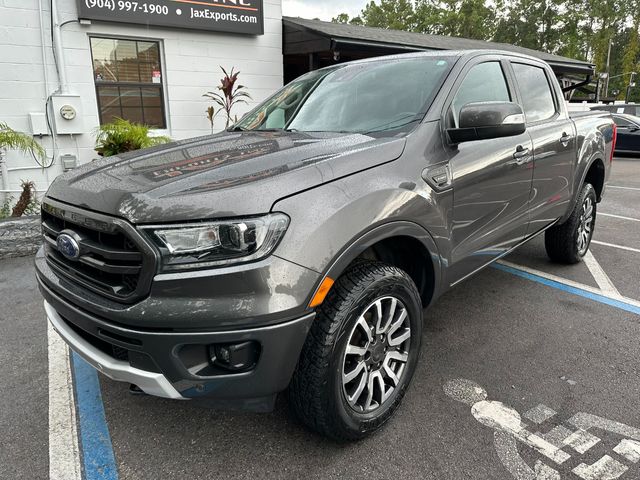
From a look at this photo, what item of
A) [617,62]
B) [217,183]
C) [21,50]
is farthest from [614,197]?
[617,62]

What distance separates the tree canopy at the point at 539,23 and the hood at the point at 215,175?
162ft

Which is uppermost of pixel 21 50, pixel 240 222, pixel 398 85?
pixel 21 50

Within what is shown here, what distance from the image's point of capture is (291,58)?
10.7m

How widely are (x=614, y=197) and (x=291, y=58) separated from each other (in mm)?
7108

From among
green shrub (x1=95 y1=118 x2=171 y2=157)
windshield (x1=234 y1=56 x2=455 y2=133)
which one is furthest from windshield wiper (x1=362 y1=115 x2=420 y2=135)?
green shrub (x1=95 y1=118 x2=171 y2=157)

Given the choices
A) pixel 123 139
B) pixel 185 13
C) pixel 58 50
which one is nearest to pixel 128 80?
pixel 58 50

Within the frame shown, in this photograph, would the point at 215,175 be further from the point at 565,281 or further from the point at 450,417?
the point at 565,281

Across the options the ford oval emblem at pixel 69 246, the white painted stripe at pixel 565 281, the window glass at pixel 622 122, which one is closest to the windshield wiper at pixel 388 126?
the ford oval emblem at pixel 69 246

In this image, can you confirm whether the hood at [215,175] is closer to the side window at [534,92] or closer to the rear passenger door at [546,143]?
the rear passenger door at [546,143]

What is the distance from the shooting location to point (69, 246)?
202 centimetres

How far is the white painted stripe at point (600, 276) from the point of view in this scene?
4.07 m

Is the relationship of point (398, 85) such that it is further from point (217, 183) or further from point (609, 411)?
point (609, 411)

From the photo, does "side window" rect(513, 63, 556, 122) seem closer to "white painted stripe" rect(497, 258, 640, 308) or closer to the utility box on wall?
"white painted stripe" rect(497, 258, 640, 308)

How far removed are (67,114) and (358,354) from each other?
6.63 metres
